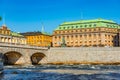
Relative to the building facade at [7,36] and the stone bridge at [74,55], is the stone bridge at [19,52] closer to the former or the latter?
the stone bridge at [74,55]

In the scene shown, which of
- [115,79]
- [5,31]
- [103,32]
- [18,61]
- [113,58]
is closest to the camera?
[115,79]

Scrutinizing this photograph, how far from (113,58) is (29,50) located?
34.1 metres

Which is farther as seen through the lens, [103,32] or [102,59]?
[103,32]

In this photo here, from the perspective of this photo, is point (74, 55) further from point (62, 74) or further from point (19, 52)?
point (62, 74)

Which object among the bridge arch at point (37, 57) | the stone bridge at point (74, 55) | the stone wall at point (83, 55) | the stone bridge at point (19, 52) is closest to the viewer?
the stone bridge at point (19, 52)

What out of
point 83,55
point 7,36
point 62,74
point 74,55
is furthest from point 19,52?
point 7,36

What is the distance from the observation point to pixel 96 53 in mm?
134625

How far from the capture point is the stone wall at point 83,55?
133125mm

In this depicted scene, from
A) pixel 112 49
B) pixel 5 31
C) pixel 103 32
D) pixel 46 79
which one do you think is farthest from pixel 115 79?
pixel 103 32

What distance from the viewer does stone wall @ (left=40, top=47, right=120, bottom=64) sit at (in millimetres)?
133125

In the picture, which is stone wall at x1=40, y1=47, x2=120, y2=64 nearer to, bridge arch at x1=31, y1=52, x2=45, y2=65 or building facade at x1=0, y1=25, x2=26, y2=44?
bridge arch at x1=31, y1=52, x2=45, y2=65

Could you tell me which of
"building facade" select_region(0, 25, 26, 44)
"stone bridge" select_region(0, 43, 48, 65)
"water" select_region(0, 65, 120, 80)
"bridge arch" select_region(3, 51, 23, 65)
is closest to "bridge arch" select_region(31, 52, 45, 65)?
"stone bridge" select_region(0, 43, 48, 65)

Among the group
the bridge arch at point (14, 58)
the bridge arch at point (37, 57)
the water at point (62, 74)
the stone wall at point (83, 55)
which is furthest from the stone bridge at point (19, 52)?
the water at point (62, 74)

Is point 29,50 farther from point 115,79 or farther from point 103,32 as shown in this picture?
point 103,32
